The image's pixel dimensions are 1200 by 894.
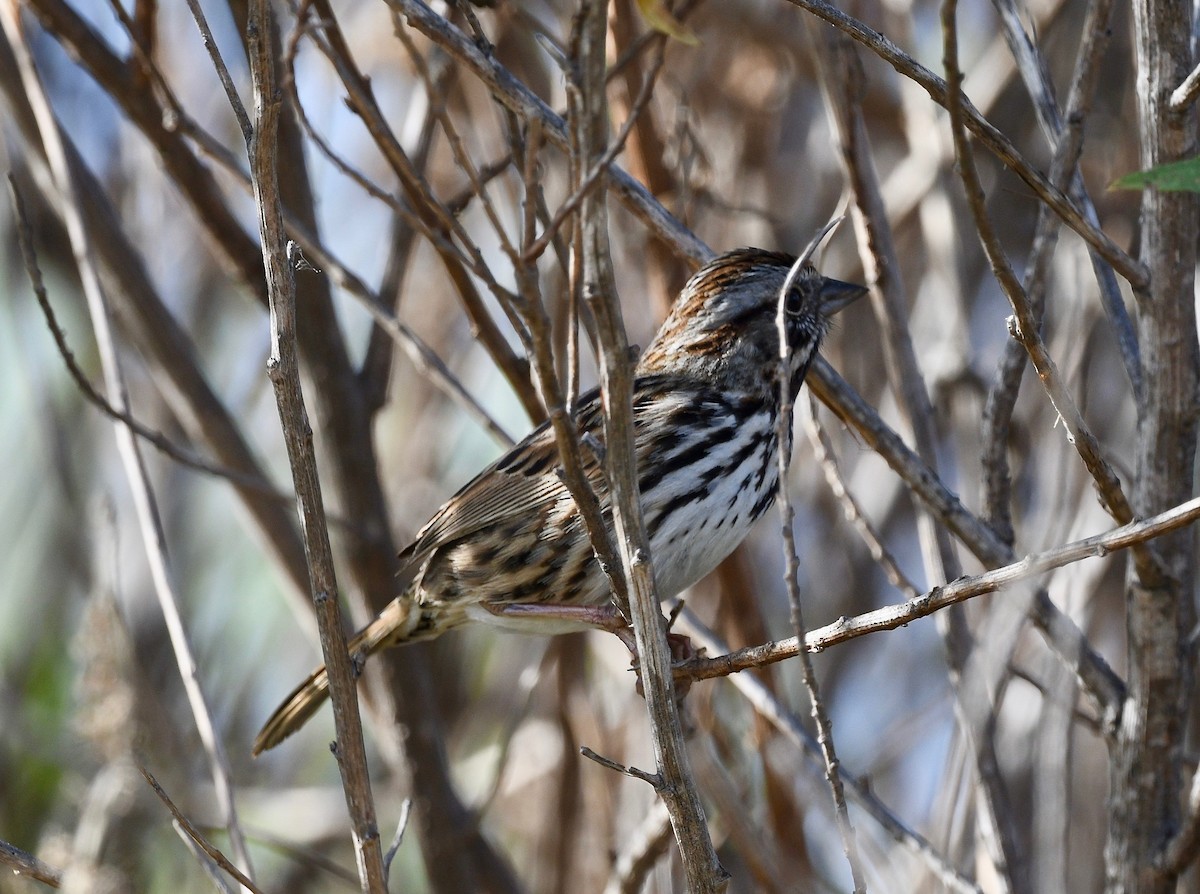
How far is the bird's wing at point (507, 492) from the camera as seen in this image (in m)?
3.31

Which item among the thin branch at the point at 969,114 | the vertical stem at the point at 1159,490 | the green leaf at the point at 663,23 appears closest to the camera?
the green leaf at the point at 663,23

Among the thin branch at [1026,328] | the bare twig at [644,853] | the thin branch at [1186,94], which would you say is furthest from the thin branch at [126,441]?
the thin branch at [1186,94]

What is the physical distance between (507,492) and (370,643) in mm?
527

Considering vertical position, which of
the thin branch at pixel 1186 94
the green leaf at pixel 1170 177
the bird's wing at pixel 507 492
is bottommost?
the bird's wing at pixel 507 492

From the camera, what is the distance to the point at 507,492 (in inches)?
133

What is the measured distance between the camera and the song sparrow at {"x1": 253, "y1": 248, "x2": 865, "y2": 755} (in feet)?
10.5

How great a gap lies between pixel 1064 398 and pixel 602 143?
99cm

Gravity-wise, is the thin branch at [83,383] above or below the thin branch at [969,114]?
below

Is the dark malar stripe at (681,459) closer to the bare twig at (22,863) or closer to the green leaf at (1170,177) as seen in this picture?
the bare twig at (22,863)

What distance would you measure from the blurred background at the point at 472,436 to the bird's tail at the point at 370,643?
33 cm

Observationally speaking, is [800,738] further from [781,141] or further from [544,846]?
[781,141]

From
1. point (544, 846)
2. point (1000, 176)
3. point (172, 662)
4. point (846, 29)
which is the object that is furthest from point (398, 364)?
point (846, 29)

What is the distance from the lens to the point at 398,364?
5504 millimetres

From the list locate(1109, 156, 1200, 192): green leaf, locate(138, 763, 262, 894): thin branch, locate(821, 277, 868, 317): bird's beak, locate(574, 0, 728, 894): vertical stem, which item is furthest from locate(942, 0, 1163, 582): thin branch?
locate(138, 763, 262, 894): thin branch
